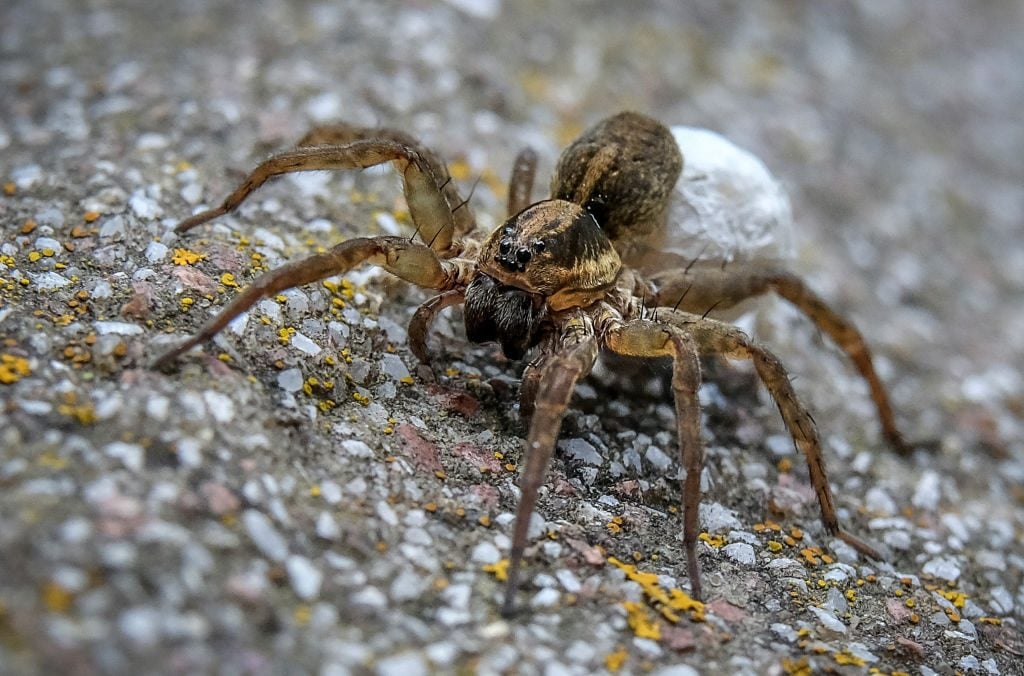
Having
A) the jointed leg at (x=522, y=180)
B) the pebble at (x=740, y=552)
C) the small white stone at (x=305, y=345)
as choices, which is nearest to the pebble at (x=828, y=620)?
the pebble at (x=740, y=552)

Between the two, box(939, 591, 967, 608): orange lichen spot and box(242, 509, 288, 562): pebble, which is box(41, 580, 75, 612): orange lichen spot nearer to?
box(242, 509, 288, 562): pebble

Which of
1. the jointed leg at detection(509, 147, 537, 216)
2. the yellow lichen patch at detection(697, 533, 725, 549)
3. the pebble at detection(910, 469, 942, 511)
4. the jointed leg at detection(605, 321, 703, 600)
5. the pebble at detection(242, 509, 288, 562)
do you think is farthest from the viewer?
the jointed leg at detection(509, 147, 537, 216)

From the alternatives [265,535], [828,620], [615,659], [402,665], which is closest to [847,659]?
[828,620]

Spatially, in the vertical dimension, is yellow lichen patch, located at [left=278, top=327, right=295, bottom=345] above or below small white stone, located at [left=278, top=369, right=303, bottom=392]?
above

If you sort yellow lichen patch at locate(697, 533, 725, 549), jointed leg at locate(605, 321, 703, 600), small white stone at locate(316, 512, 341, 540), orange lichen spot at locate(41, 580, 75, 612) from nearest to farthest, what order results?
orange lichen spot at locate(41, 580, 75, 612)
small white stone at locate(316, 512, 341, 540)
jointed leg at locate(605, 321, 703, 600)
yellow lichen patch at locate(697, 533, 725, 549)

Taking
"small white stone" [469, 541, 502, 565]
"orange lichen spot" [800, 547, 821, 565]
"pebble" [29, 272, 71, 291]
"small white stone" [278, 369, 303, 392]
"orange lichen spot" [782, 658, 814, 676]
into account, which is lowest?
"orange lichen spot" [782, 658, 814, 676]

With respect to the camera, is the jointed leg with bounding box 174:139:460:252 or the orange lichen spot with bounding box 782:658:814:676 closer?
the orange lichen spot with bounding box 782:658:814:676

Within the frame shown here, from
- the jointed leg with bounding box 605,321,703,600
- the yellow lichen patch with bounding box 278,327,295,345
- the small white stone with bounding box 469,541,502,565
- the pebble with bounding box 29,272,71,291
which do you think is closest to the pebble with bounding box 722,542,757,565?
the jointed leg with bounding box 605,321,703,600

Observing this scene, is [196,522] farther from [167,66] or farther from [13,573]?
[167,66]
